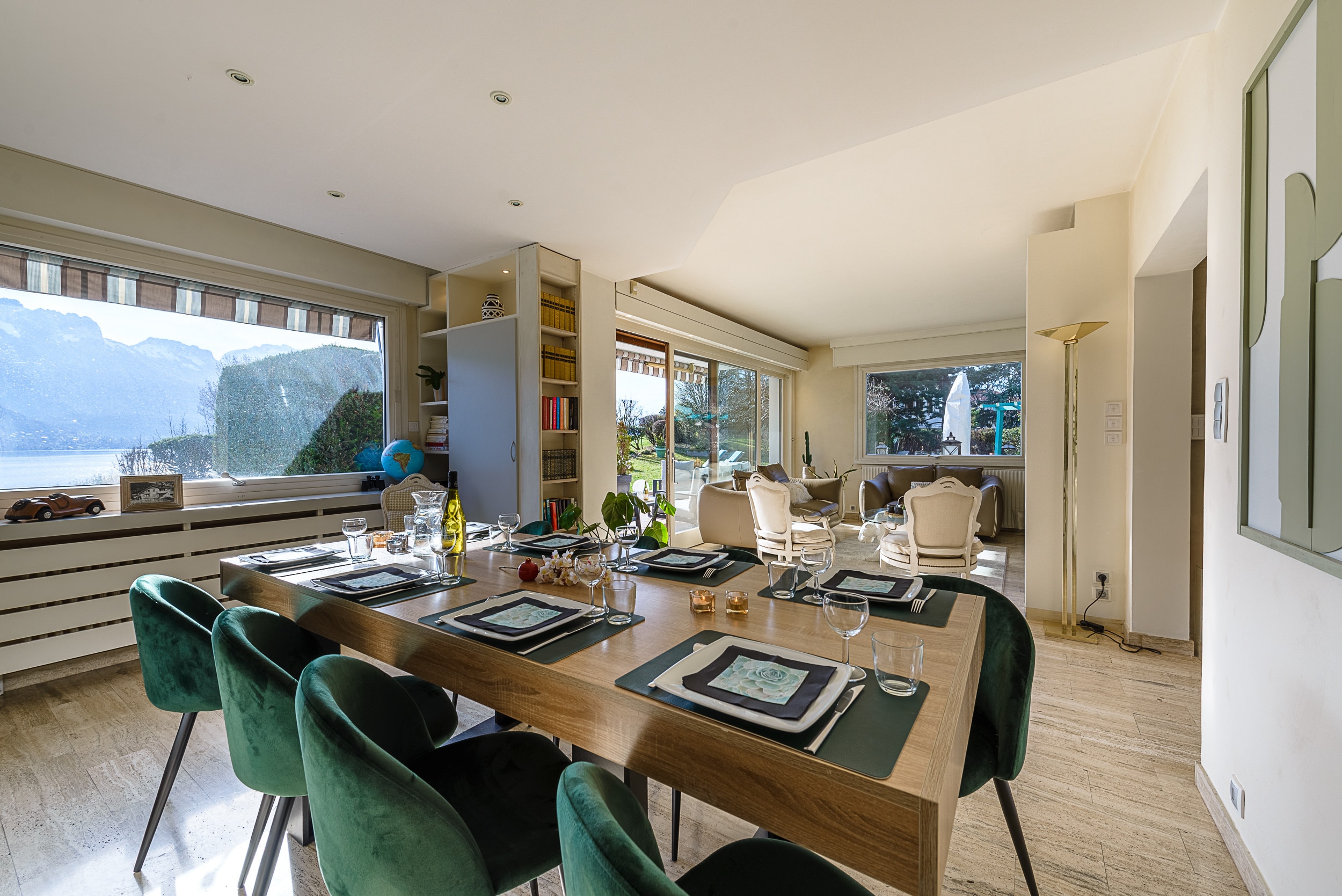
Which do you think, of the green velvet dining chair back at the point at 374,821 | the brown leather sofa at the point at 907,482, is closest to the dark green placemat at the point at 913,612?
the green velvet dining chair back at the point at 374,821

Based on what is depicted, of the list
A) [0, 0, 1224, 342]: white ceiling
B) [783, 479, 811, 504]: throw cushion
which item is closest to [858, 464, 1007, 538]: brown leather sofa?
[783, 479, 811, 504]: throw cushion

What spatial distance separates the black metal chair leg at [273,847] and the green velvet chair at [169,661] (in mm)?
382

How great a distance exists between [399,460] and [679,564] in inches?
127

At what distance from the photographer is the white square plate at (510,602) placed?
116cm

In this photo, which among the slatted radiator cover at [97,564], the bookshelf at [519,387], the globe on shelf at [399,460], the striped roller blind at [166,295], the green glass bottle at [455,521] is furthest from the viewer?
the globe on shelf at [399,460]

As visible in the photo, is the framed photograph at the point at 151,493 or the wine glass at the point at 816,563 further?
the framed photograph at the point at 151,493

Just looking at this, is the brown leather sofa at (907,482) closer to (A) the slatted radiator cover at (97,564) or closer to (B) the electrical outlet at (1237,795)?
(B) the electrical outlet at (1237,795)

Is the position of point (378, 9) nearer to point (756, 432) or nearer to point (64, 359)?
point (64, 359)

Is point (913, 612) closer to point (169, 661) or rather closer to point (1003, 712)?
point (1003, 712)

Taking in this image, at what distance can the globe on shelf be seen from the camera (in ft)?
13.9

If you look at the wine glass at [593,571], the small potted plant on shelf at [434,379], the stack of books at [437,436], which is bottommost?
the wine glass at [593,571]

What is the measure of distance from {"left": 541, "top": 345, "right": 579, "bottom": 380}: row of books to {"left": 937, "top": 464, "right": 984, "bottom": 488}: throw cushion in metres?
5.34

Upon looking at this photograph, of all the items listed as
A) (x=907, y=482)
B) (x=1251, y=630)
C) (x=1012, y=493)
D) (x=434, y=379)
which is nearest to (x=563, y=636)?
(x=1251, y=630)

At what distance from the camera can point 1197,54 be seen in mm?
2111
